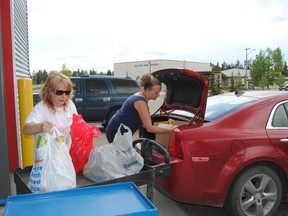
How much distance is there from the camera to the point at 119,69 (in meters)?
96.9

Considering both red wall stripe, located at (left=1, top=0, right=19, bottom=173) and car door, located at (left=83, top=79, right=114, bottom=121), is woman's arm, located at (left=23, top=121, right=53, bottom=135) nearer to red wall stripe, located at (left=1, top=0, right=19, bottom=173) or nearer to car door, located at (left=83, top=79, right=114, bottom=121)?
red wall stripe, located at (left=1, top=0, right=19, bottom=173)

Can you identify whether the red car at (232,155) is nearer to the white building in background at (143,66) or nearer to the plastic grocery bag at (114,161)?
the plastic grocery bag at (114,161)

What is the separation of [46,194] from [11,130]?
3.96 metres

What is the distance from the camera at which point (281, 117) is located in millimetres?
3900

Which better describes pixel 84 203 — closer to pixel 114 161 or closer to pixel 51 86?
pixel 114 161

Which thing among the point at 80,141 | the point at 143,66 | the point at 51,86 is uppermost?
the point at 143,66

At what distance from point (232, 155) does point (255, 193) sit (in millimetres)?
570

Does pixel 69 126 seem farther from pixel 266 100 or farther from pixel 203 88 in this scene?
pixel 266 100

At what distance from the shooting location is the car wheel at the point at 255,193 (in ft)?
11.8

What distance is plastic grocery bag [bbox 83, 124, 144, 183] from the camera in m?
3.31

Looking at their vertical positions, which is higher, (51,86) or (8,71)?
(8,71)

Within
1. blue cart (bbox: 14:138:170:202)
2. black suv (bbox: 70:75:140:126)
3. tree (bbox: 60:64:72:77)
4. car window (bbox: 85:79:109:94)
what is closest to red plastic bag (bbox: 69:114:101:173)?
blue cart (bbox: 14:138:170:202)

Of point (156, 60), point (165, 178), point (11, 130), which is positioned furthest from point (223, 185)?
point (156, 60)

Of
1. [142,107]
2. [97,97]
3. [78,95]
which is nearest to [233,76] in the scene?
[97,97]
